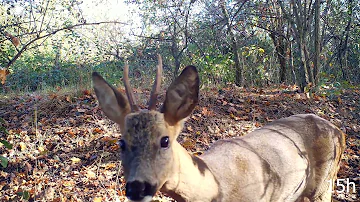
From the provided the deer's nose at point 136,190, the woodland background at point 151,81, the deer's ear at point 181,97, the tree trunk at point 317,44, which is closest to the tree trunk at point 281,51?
the woodland background at point 151,81

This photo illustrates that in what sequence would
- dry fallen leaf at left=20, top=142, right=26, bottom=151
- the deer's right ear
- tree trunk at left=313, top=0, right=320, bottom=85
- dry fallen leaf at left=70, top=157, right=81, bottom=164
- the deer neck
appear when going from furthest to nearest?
tree trunk at left=313, top=0, right=320, bottom=85
dry fallen leaf at left=20, top=142, right=26, bottom=151
dry fallen leaf at left=70, top=157, right=81, bottom=164
the deer's right ear
the deer neck

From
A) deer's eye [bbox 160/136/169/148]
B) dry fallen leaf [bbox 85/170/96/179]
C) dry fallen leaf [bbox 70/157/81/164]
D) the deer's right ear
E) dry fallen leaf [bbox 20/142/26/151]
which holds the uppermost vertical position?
the deer's right ear

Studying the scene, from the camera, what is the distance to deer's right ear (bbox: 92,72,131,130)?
2941 mm

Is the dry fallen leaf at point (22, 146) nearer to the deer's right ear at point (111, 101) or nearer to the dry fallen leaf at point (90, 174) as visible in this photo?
the dry fallen leaf at point (90, 174)

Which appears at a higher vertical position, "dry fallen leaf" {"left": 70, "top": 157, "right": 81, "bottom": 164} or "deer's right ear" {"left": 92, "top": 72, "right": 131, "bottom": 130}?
"deer's right ear" {"left": 92, "top": 72, "right": 131, "bottom": 130}

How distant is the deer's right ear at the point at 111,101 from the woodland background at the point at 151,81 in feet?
2.70

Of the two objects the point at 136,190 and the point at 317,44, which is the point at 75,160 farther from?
the point at 317,44

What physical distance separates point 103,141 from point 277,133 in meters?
2.60

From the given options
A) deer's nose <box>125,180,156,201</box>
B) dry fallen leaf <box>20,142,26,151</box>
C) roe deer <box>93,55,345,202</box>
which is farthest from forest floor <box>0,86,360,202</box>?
deer's nose <box>125,180,156,201</box>

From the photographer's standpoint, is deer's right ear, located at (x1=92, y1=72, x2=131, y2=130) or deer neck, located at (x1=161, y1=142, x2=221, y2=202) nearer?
deer neck, located at (x1=161, y1=142, x2=221, y2=202)

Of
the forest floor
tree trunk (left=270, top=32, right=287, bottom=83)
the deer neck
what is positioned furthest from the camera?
tree trunk (left=270, top=32, right=287, bottom=83)

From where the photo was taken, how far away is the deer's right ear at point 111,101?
294cm

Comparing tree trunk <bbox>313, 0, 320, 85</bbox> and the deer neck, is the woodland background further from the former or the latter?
the deer neck

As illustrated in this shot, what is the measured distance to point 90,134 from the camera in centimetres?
548
